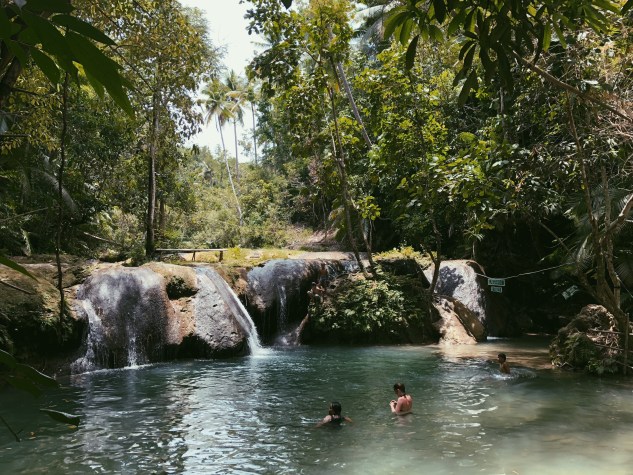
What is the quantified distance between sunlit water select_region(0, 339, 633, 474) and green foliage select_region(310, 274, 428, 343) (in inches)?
159

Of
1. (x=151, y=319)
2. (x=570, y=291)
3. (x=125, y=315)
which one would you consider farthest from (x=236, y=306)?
(x=570, y=291)

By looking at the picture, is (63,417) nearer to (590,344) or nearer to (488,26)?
(488,26)

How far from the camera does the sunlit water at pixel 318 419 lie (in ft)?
20.0

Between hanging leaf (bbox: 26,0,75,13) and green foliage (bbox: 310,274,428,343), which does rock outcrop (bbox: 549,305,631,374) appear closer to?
green foliage (bbox: 310,274,428,343)

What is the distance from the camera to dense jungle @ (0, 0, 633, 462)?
248cm

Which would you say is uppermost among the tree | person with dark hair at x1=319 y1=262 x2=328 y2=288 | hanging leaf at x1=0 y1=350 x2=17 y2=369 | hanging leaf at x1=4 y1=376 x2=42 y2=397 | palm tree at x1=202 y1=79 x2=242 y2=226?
palm tree at x1=202 y1=79 x2=242 y2=226

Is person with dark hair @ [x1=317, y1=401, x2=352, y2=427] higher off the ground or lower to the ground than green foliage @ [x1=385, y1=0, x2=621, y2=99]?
lower

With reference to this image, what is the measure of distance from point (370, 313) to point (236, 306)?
4034 millimetres

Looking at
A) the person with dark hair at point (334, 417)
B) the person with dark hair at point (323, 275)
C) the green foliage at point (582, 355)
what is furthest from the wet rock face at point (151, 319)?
the green foliage at point (582, 355)

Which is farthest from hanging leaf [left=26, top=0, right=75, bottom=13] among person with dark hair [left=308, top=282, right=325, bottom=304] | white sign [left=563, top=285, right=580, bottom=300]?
white sign [left=563, top=285, right=580, bottom=300]

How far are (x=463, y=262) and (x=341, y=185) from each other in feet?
18.4

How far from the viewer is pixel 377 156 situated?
15875mm

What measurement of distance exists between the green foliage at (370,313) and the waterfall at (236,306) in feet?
6.74

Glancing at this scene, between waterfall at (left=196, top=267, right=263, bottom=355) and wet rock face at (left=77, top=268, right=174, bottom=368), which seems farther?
waterfall at (left=196, top=267, right=263, bottom=355)
